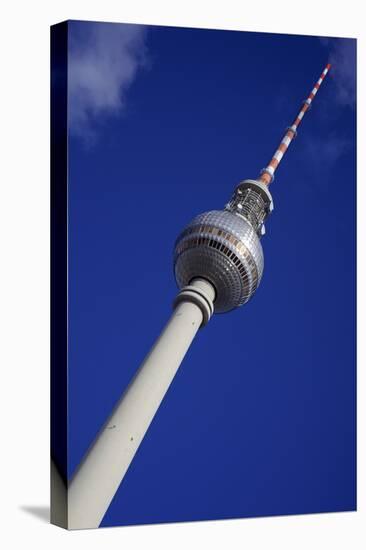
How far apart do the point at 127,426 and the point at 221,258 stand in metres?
16.1

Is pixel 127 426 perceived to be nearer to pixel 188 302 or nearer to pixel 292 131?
pixel 188 302

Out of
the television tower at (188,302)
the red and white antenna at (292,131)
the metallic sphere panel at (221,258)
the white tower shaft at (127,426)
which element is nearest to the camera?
the white tower shaft at (127,426)

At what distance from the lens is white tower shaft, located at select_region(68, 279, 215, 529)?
27297mm

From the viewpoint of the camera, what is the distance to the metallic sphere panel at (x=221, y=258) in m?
44.2

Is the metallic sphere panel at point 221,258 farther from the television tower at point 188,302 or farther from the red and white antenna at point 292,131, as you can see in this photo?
the red and white antenna at point 292,131

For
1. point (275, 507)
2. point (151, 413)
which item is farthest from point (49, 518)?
point (275, 507)

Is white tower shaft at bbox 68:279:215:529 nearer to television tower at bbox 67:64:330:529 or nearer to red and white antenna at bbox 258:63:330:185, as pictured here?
television tower at bbox 67:64:330:529

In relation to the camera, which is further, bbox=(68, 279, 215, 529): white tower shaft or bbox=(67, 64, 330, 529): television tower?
bbox=(67, 64, 330, 529): television tower

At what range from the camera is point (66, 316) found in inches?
1098

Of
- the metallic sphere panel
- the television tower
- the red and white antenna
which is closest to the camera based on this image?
the television tower

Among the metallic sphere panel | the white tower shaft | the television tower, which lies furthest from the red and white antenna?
the white tower shaft

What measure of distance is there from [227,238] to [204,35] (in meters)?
15.5

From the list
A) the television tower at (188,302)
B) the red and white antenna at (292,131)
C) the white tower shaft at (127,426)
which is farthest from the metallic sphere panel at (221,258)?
the white tower shaft at (127,426)

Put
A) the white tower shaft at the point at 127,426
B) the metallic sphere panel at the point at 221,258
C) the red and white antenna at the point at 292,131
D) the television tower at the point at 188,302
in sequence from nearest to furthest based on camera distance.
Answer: the white tower shaft at the point at 127,426 < the television tower at the point at 188,302 < the red and white antenna at the point at 292,131 < the metallic sphere panel at the point at 221,258
